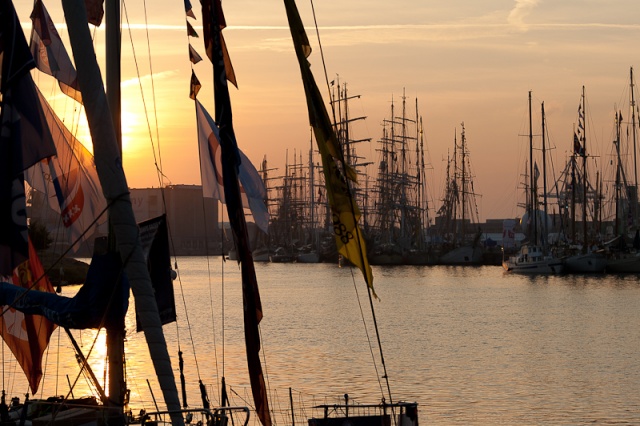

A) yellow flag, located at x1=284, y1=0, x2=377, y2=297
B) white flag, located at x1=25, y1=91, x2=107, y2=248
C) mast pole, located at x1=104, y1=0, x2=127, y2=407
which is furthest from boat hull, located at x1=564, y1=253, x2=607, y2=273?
mast pole, located at x1=104, y1=0, x2=127, y2=407

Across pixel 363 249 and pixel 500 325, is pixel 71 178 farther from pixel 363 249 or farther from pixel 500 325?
pixel 500 325

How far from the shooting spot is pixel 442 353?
214 ft

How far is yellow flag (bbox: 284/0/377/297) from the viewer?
18.4 m

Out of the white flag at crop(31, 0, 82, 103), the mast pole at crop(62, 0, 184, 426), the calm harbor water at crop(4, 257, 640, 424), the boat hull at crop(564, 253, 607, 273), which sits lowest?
the calm harbor water at crop(4, 257, 640, 424)

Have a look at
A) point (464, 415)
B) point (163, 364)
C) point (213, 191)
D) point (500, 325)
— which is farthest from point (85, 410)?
point (500, 325)

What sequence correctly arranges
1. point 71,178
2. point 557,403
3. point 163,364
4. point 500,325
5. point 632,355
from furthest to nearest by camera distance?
point 500,325
point 632,355
point 557,403
point 71,178
point 163,364

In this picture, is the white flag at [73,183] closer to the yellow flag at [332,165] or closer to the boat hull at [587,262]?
the yellow flag at [332,165]

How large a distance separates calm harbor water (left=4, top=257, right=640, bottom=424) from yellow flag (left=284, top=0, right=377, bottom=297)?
19.4 ft

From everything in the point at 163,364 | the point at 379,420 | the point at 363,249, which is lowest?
the point at 379,420

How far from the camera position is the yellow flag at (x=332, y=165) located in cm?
1844

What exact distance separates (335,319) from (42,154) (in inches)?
2962

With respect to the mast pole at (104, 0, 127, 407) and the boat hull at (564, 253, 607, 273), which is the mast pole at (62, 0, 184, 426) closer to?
the mast pole at (104, 0, 127, 407)

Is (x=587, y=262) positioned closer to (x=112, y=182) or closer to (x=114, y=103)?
(x=114, y=103)

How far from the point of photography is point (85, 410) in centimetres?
1864
